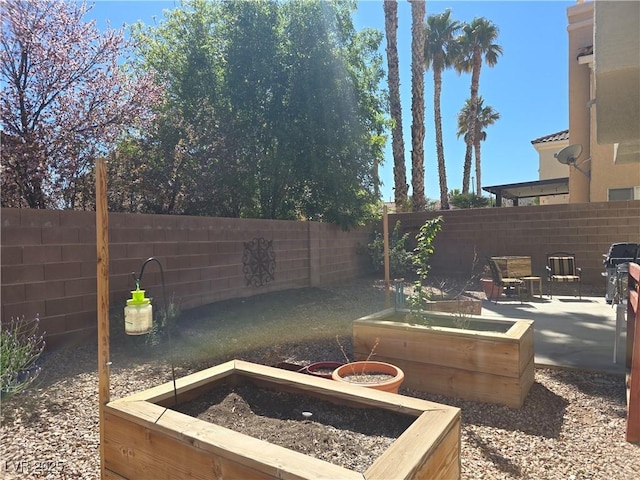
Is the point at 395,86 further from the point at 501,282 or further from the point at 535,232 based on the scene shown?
the point at 501,282

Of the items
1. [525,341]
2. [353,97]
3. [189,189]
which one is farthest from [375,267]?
[525,341]

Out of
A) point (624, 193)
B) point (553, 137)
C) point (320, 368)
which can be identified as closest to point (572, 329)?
point (320, 368)

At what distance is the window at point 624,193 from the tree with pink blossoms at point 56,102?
38.5 ft

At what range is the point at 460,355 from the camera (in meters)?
3.62

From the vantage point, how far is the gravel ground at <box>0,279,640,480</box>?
2.57 m

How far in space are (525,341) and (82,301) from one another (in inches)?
180

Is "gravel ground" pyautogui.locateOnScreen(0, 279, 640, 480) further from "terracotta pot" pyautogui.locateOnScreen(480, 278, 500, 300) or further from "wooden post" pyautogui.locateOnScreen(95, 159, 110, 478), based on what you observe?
"terracotta pot" pyautogui.locateOnScreen(480, 278, 500, 300)

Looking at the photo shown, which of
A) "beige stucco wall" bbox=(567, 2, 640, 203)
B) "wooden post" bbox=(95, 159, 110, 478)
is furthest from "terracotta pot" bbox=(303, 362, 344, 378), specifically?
"beige stucco wall" bbox=(567, 2, 640, 203)

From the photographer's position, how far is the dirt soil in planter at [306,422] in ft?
6.48

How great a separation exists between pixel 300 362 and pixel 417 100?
11194 millimetres

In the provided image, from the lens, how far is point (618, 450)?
9.05 ft

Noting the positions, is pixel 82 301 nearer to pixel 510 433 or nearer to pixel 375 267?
pixel 510 433

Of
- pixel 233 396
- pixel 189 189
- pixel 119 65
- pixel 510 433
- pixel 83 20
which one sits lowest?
pixel 510 433

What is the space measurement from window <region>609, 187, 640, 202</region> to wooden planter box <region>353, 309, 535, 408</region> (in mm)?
9729
